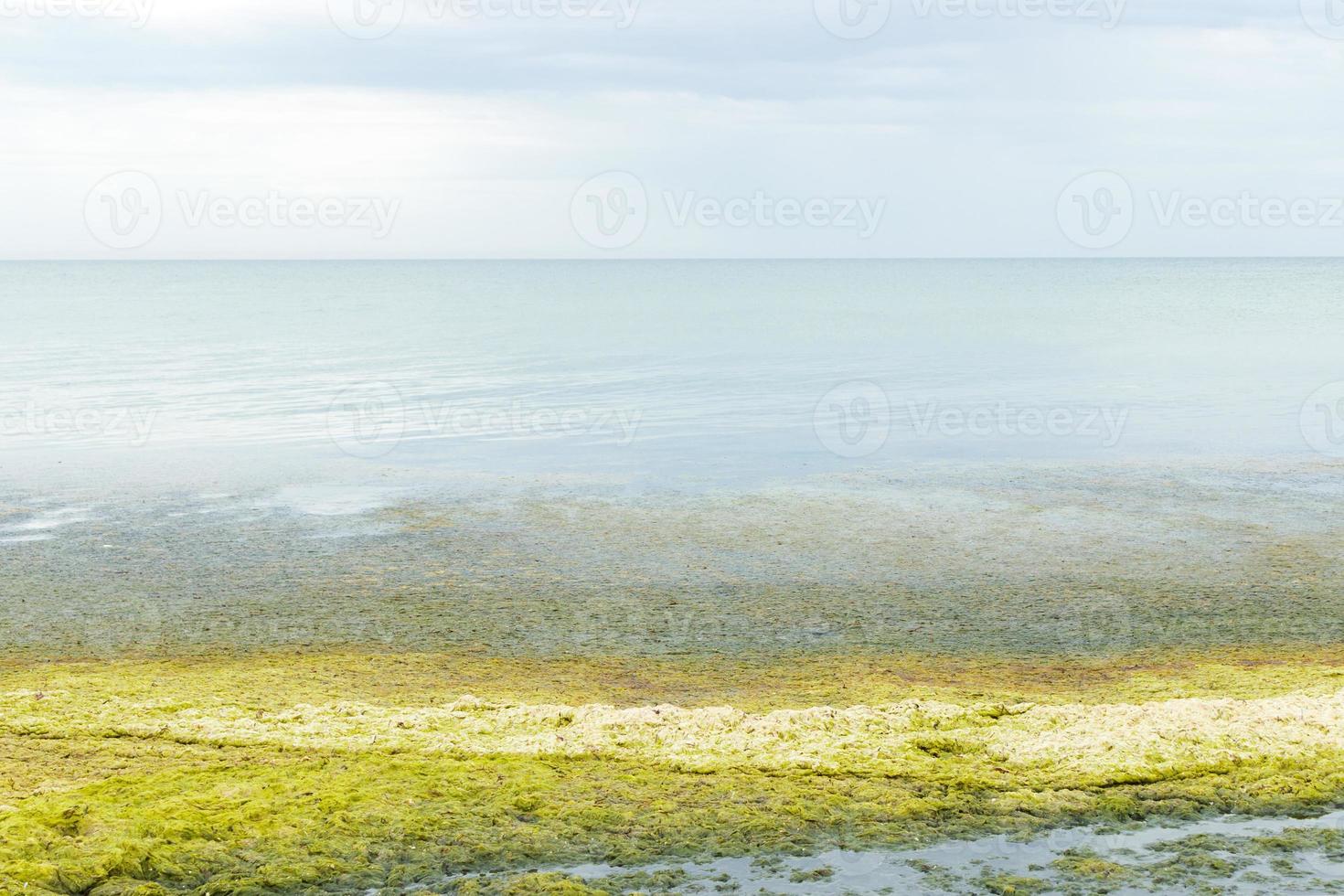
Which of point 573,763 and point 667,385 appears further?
point 667,385

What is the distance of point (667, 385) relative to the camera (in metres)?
32.2

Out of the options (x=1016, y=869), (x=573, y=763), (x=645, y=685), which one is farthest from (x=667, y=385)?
(x=1016, y=869)

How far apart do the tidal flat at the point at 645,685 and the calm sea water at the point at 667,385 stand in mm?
4855

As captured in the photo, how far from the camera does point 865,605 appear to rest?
37.1 ft

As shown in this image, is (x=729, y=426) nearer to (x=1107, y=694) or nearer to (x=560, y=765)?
(x=1107, y=694)

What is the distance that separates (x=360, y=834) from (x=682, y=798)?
162 cm

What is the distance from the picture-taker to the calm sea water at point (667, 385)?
2133 centimetres

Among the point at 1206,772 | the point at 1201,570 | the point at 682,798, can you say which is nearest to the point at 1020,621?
the point at 1201,570

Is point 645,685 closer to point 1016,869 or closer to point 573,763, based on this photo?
point 573,763

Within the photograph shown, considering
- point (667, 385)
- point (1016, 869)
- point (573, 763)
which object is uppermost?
point (667, 385)

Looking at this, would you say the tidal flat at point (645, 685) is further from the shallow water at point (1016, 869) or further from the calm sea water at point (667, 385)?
the calm sea water at point (667, 385)

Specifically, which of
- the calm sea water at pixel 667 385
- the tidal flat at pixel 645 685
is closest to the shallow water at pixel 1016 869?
the tidal flat at pixel 645 685

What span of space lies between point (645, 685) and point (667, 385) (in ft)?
76.4

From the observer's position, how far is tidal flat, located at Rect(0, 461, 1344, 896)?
598cm
